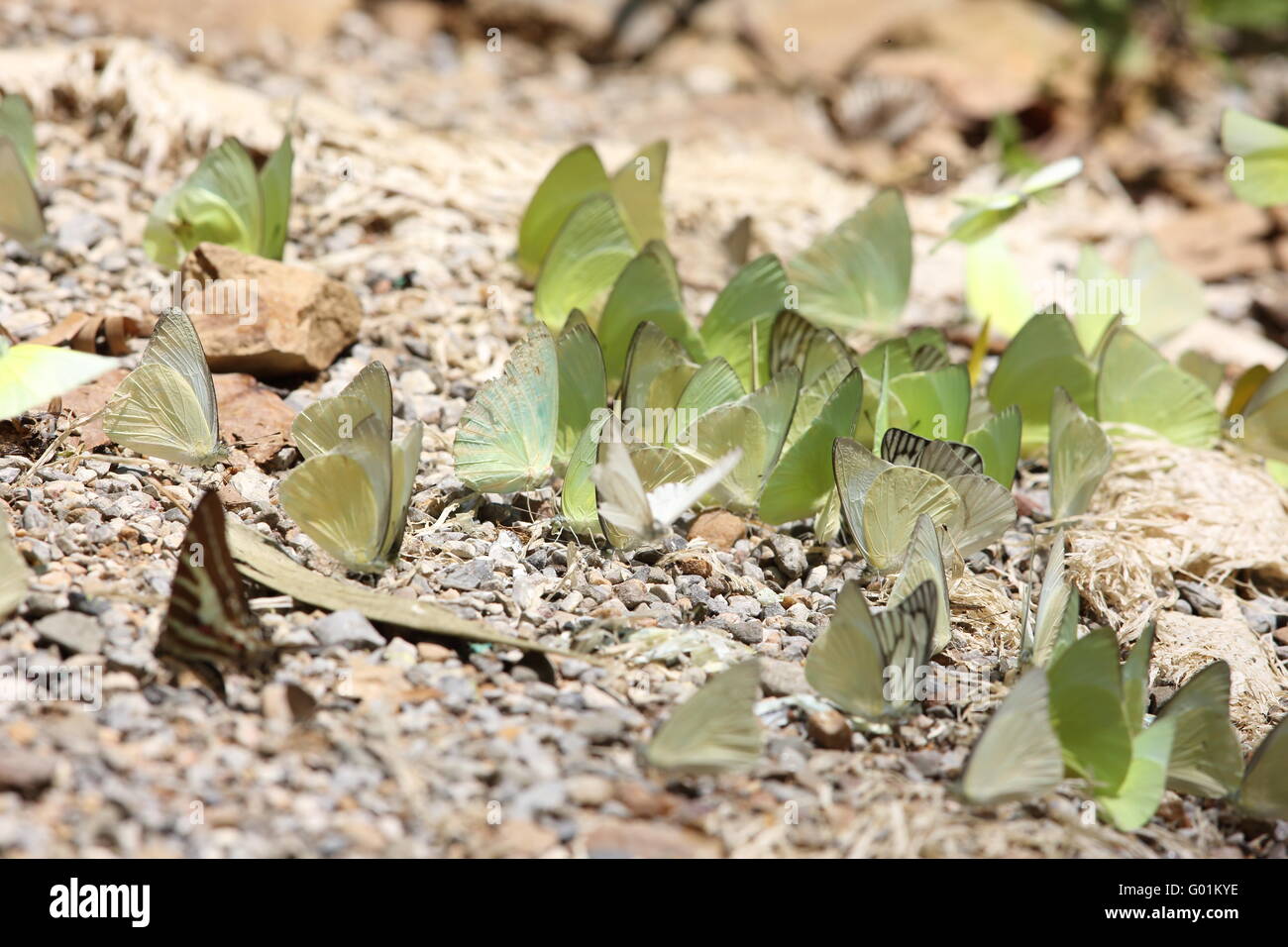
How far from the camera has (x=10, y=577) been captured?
1.56 m

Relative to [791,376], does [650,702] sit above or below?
below

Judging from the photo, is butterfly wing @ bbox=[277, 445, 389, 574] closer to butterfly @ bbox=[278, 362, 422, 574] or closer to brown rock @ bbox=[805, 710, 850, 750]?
butterfly @ bbox=[278, 362, 422, 574]

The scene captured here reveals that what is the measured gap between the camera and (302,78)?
3.81m

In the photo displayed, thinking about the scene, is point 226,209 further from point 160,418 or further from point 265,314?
point 160,418

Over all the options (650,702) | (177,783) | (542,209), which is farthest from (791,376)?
(177,783)

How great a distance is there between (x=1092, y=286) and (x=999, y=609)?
3.99 ft

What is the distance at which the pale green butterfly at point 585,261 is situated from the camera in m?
2.50

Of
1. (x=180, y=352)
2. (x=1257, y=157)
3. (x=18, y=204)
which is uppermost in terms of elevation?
(x=1257, y=157)

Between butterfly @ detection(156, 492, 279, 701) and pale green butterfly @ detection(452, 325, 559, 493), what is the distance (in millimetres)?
554

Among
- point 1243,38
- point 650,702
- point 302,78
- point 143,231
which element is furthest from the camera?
point 1243,38

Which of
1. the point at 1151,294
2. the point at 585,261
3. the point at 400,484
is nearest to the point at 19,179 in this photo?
the point at 585,261

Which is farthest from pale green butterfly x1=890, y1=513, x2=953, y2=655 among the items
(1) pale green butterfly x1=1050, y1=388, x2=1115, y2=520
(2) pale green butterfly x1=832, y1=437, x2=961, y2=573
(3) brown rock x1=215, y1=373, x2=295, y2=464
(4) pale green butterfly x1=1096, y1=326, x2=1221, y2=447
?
(3) brown rock x1=215, y1=373, x2=295, y2=464

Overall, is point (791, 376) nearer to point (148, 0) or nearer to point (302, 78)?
point (302, 78)

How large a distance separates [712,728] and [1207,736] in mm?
706
